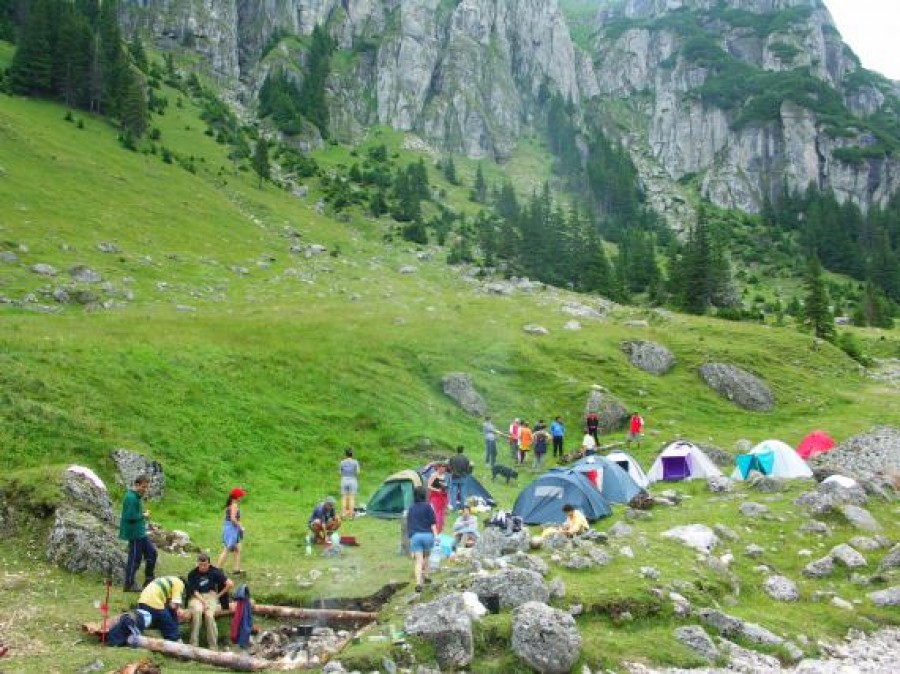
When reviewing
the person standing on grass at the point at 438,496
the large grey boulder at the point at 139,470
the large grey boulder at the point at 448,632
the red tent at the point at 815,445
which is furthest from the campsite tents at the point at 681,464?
the large grey boulder at the point at 448,632

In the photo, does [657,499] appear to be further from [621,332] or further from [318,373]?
[621,332]

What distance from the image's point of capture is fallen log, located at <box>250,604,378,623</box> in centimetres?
1642

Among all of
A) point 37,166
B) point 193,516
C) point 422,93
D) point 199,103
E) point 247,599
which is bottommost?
point 193,516

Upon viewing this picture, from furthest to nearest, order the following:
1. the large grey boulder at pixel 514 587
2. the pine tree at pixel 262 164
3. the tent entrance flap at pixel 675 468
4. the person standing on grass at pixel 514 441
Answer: the pine tree at pixel 262 164, the person standing on grass at pixel 514 441, the tent entrance flap at pixel 675 468, the large grey boulder at pixel 514 587

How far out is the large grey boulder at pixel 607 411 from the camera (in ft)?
147

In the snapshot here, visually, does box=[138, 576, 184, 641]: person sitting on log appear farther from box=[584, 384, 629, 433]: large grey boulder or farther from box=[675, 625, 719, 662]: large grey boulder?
box=[584, 384, 629, 433]: large grey boulder

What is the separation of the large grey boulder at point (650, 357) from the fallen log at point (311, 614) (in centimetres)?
3984

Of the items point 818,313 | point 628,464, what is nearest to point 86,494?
point 628,464

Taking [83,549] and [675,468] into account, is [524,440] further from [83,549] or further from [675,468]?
[83,549]

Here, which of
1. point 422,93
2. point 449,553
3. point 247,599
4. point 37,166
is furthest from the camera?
point 422,93

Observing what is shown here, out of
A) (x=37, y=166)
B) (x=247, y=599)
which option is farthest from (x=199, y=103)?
(x=247, y=599)

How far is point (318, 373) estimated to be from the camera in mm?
40125

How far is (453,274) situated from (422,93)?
4937 inches

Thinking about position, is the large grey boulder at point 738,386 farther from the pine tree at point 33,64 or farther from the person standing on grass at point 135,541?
the pine tree at point 33,64
